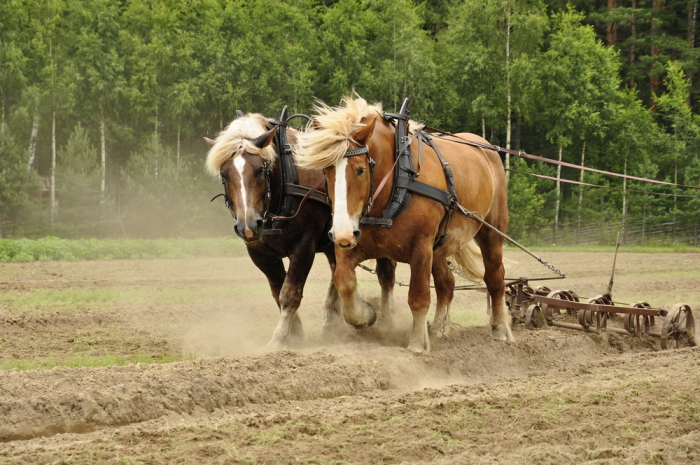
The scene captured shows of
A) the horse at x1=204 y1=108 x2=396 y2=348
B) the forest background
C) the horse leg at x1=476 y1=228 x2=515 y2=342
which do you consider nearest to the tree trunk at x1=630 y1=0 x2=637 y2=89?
the forest background

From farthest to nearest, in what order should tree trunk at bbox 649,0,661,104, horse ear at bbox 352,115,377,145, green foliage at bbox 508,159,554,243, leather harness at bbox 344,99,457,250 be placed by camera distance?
tree trunk at bbox 649,0,661,104 → green foliage at bbox 508,159,554,243 → leather harness at bbox 344,99,457,250 → horse ear at bbox 352,115,377,145

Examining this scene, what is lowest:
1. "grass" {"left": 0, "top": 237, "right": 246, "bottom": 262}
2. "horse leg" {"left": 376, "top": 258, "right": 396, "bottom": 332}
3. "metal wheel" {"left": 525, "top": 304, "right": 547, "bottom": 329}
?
"grass" {"left": 0, "top": 237, "right": 246, "bottom": 262}

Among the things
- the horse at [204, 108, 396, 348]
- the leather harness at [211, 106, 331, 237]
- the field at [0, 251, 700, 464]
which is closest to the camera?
the field at [0, 251, 700, 464]

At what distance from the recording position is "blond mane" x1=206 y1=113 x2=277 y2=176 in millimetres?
6613

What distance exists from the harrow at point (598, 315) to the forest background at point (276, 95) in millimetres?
23255

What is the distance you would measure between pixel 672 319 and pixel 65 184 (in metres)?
27.9

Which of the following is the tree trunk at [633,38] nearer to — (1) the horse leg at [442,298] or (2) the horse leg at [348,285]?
(1) the horse leg at [442,298]

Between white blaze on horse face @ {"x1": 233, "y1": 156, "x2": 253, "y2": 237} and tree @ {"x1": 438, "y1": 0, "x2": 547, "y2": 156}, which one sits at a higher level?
tree @ {"x1": 438, "y1": 0, "x2": 547, "y2": 156}

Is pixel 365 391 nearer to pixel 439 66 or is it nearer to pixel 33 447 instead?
pixel 33 447

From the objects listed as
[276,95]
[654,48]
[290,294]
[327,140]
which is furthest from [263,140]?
[654,48]

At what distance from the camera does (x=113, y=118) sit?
36.9m

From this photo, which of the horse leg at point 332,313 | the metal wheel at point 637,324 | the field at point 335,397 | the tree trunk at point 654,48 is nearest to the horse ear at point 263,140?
the horse leg at point 332,313

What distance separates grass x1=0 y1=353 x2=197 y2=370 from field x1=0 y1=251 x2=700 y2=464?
0.03m

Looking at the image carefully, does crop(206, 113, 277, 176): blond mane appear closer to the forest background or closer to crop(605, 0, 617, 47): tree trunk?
the forest background
